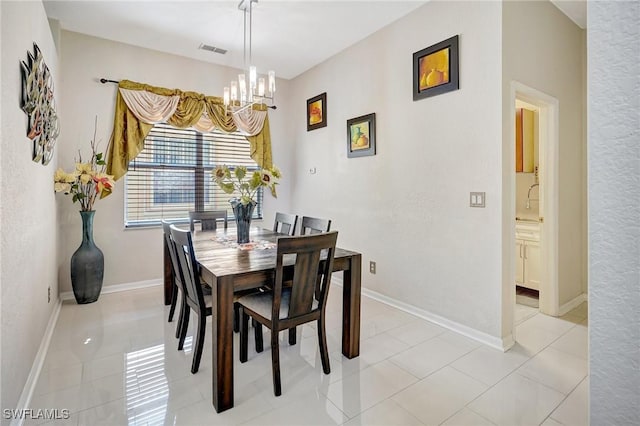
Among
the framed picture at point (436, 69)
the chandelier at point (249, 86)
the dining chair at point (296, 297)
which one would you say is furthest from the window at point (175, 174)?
the framed picture at point (436, 69)

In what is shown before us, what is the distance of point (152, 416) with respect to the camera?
69.2 inches

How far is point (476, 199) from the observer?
2.68m

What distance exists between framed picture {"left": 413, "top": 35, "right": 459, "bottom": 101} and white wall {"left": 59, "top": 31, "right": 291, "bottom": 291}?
8.98 ft

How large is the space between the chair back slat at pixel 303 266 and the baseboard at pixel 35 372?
4.52 ft

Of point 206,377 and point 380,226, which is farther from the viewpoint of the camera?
point 380,226

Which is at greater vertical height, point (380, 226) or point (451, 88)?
point (451, 88)

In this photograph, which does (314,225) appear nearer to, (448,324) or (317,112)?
(448,324)

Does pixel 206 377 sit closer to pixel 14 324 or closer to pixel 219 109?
pixel 14 324

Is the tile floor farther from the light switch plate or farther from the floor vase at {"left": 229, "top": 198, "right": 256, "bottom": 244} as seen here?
the light switch plate

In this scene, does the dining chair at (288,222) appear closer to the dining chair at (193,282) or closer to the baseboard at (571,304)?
the dining chair at (193,282)

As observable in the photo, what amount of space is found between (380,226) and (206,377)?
2224 mm

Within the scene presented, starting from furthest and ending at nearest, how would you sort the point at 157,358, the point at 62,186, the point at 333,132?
the point at 333,132 → the point at 62,186 → the point at 157,358

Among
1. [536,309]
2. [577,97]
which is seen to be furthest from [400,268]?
[577,97]

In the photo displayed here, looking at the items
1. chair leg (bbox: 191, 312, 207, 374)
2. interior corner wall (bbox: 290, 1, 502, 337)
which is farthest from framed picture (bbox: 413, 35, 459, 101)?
chair leg (bbox: 191, 312, 207, 374)
